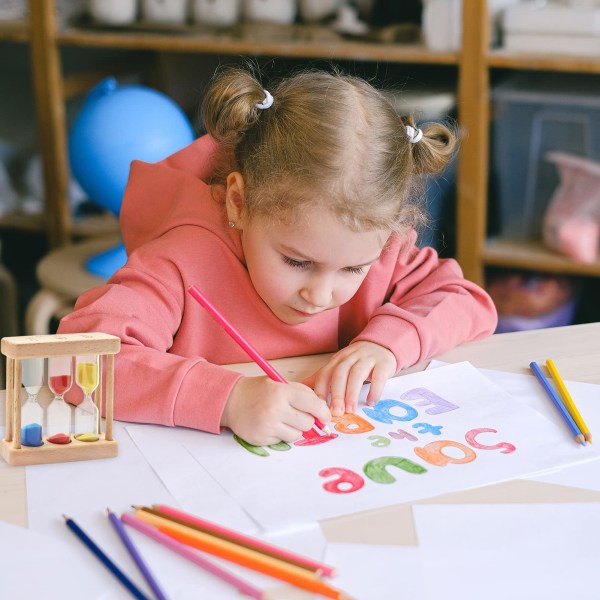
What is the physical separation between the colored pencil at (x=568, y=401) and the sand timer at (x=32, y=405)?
44cm

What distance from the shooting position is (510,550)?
0.66m

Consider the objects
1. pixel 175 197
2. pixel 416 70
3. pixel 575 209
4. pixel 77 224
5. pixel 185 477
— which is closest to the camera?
pixel 185 477

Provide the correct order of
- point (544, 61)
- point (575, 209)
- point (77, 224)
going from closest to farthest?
1. point (544, 61)
2. point (575, 209)
3. point (77, 224)

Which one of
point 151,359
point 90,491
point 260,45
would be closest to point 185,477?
point 90,491

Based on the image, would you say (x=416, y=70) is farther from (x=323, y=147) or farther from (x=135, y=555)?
(x=135, y=555)

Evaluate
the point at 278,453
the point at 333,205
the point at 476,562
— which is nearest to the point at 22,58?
the point at 333,205

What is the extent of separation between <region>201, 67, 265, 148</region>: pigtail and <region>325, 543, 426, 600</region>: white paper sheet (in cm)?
50

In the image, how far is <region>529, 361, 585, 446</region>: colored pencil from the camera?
817 millimetres

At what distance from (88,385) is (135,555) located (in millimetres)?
187

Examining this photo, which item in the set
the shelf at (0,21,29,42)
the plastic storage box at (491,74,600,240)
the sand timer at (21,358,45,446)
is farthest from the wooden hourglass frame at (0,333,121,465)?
the shelf at (0,21,29,42)

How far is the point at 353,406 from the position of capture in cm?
88

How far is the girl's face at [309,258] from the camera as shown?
930mm

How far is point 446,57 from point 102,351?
4.85 ft

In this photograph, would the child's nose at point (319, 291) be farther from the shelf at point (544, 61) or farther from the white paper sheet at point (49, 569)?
the shelf at point (544, 61)
